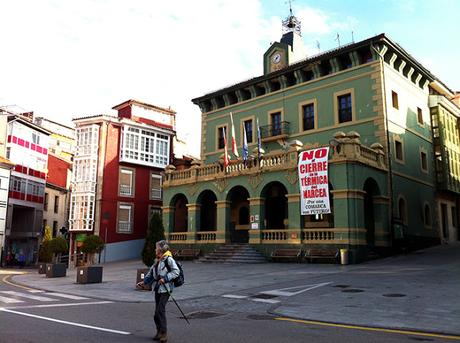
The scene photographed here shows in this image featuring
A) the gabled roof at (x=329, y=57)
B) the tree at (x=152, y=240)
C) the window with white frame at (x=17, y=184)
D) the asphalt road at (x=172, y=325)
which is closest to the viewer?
the asphalt road at (x=172, y=325)

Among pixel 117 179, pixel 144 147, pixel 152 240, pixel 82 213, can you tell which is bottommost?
pixel 152 240

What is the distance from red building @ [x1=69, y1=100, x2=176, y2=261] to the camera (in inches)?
1478

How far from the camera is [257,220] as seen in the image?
27297 mm

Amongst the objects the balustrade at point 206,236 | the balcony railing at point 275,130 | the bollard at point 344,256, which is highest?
the balcony railing at point 275,130

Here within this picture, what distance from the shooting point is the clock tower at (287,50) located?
34406mm

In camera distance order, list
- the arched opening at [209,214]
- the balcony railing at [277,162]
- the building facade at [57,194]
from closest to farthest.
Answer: the balcony railing at [277,162], the arched opening at [209,214], the building facade at [57,194]

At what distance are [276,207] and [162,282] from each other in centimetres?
2328

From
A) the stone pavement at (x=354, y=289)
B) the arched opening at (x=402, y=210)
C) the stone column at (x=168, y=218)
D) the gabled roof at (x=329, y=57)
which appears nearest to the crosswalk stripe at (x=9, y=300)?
the stone pavement at (x=354, y=289)

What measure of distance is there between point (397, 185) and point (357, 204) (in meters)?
5.29

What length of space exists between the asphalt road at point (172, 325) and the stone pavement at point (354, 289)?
82 cm

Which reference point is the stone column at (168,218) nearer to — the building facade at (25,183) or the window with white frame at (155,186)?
the window with white frame at (155,186)

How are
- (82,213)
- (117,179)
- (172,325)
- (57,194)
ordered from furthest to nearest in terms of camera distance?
(57,194) < (117,179) < (82,213) < (172,325)

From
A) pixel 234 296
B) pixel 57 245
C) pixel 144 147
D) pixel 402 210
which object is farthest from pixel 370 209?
pixel 144 147

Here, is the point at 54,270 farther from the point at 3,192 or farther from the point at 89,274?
the point at 3,192
